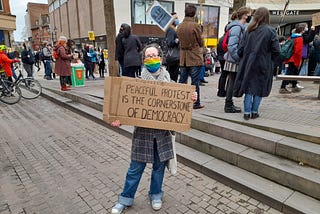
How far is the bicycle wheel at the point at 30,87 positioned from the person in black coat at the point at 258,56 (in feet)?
25.9

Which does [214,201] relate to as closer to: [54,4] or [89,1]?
[89,1]

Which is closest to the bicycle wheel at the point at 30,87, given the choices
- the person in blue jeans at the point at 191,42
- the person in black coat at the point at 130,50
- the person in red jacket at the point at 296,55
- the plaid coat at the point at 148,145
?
the person in black coat at the point at 130,50

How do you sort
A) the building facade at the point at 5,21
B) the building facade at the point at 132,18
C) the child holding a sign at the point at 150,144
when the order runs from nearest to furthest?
the child holding a sign at the point at 150,144 → the building facade at the point at 5,21 → the building facade at the point at 132,18

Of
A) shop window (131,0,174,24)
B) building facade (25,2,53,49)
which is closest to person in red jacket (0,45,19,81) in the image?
shop window (131,0,174,24)

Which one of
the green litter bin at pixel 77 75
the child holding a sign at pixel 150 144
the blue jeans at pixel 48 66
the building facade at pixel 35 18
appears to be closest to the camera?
the child holding a sign at pixel 150 144

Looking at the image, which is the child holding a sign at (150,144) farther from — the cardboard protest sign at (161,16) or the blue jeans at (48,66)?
the blue jeans at (48,66)

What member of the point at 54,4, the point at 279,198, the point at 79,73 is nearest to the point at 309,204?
the point at 279,198

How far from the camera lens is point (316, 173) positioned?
114 inches

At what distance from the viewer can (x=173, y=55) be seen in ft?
19.6

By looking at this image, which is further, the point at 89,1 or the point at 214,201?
the point at 89,1

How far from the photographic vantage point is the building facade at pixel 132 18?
29.6 meters

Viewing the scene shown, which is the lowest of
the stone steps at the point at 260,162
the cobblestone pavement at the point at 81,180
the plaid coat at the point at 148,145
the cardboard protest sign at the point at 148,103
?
the cobblestone pavement at the point at 81,180

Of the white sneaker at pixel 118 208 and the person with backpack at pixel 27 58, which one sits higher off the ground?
the person with backpack at pixel 27 58

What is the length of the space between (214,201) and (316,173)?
4.10 feet
